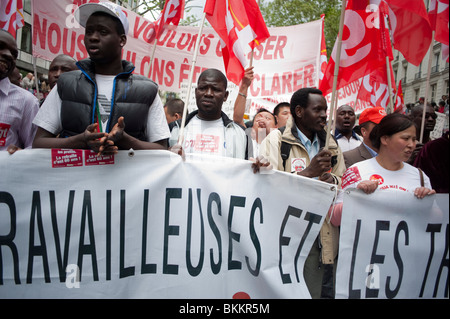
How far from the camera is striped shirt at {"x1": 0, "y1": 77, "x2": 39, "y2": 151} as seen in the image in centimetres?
294

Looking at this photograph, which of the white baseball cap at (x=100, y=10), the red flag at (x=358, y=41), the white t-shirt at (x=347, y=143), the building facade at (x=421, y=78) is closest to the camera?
the white baseball cap at (x=100, y=10)

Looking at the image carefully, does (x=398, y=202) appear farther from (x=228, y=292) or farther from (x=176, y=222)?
(x=176, y=222)

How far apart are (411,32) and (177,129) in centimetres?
243

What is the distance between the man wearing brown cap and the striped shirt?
2.64m

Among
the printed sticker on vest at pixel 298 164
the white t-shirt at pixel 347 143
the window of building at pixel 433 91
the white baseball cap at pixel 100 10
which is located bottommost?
the printed sticker on vest at pixel 298 164

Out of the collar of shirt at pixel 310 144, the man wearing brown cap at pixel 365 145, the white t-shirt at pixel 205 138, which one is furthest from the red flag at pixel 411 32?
the white t-shirt at pixel 205 138

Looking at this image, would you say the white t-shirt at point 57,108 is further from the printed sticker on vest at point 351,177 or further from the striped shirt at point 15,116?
the printed sticker on vest at point 351,177

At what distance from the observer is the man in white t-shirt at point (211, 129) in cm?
341

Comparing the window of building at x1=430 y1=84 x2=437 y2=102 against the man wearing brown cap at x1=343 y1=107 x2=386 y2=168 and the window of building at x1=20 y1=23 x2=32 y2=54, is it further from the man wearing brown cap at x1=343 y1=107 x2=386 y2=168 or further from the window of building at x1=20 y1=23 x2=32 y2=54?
the man wearing brown cap at x1=343 y1=107 x2=386 y2=168

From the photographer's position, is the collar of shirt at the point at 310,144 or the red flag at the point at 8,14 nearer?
the collar of shirt at the point at 310,144

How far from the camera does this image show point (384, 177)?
305 centimetres

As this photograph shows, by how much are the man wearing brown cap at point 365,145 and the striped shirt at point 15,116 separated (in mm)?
2637

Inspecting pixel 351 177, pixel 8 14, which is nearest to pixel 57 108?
pixel 351 177

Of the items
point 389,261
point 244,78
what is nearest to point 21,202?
point 389,261
